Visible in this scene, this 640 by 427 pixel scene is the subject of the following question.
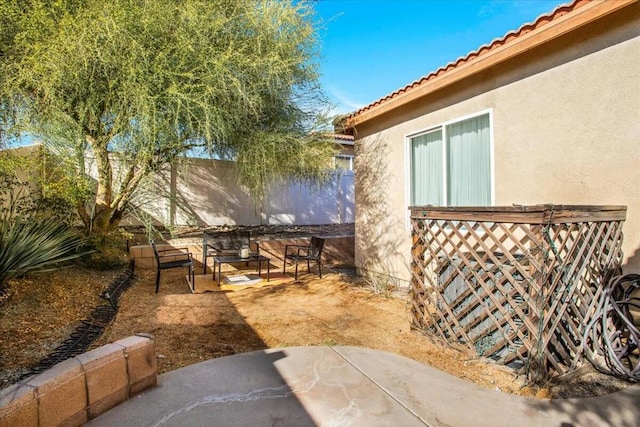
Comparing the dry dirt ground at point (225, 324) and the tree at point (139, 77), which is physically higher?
the tree at point (139, 77)

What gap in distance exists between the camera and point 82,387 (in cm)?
249

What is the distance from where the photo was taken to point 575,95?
13.6 ft

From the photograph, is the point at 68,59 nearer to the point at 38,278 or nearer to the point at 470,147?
the point at 38,278

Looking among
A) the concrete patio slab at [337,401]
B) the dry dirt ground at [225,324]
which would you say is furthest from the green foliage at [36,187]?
the concrete patio slab at [337,401]

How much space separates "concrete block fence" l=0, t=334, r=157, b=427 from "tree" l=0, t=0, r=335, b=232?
3.62 m

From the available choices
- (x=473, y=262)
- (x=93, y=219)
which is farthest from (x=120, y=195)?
(x=473, y=262)

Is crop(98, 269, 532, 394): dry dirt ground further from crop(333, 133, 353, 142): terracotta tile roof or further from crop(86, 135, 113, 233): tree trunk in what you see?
crop(333, 133, 353, 142): terracotta tile roof

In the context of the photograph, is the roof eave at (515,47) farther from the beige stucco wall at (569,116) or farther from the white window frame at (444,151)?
the white window frame at (444,151)

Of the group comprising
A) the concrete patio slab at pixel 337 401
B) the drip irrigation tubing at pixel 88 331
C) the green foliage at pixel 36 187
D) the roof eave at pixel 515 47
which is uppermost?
the roof eave at pixel 515 47

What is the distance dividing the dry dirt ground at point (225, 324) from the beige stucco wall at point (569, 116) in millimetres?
2033

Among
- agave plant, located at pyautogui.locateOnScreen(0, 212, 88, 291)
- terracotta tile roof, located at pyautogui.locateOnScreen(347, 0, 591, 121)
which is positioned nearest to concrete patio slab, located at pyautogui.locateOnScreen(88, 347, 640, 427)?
agave plant, located at pyautogui.locateOnScreen(0, 212, 88, 291)

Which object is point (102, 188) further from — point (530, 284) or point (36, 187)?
point (530, 284)

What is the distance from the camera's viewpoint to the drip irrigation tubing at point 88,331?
10.8 feet

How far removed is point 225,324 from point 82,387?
2.36 metres
